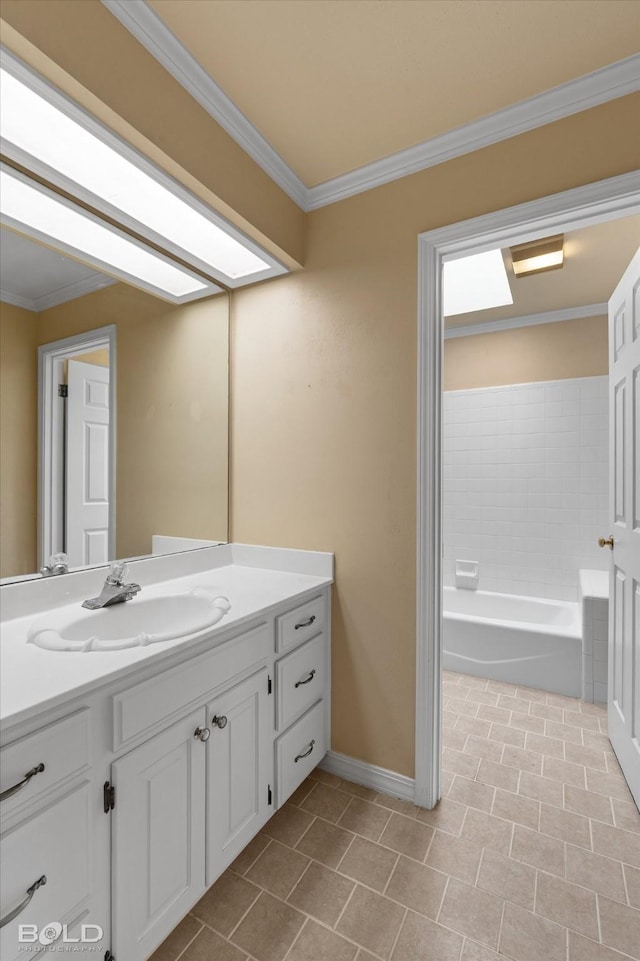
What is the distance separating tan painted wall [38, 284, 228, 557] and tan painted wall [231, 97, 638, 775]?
198mm

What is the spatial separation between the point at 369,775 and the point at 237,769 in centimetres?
72

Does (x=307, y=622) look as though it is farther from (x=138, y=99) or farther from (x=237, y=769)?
(x=138, y=99)

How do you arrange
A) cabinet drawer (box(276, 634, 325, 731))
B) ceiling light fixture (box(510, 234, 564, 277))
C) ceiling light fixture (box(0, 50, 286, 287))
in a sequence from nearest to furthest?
ceiling light fixture (box(0, 50, 286, 287))
cabinet drawer (box(276, 634, 325, 731))
ceiling light fixture (box(510, 234, 564, 277))

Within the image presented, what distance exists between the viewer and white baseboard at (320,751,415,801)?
1.73m

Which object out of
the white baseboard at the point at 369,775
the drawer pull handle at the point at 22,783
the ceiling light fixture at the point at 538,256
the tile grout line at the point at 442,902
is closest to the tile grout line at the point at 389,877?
the tile grout line at the point at 442,902

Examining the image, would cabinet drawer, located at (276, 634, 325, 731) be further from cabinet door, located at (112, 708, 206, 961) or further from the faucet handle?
the faucet handle

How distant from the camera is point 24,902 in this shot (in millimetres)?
801

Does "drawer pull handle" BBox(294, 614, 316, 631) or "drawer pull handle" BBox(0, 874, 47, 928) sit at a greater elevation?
"drawer pull handle" BBox(294, 614, 316, 631)

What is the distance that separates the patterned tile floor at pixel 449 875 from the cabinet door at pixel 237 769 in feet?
0.51

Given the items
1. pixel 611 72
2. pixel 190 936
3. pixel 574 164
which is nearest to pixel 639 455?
pixel 574 164

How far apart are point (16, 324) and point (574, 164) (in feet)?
5.98

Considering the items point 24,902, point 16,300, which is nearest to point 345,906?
point 24,902

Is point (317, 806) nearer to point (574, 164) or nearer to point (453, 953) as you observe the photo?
point (453, 953)

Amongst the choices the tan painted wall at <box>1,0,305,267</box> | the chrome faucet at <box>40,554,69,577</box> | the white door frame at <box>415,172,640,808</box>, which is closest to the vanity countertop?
the chrome faucet at <box>40,554,69,577</box>
